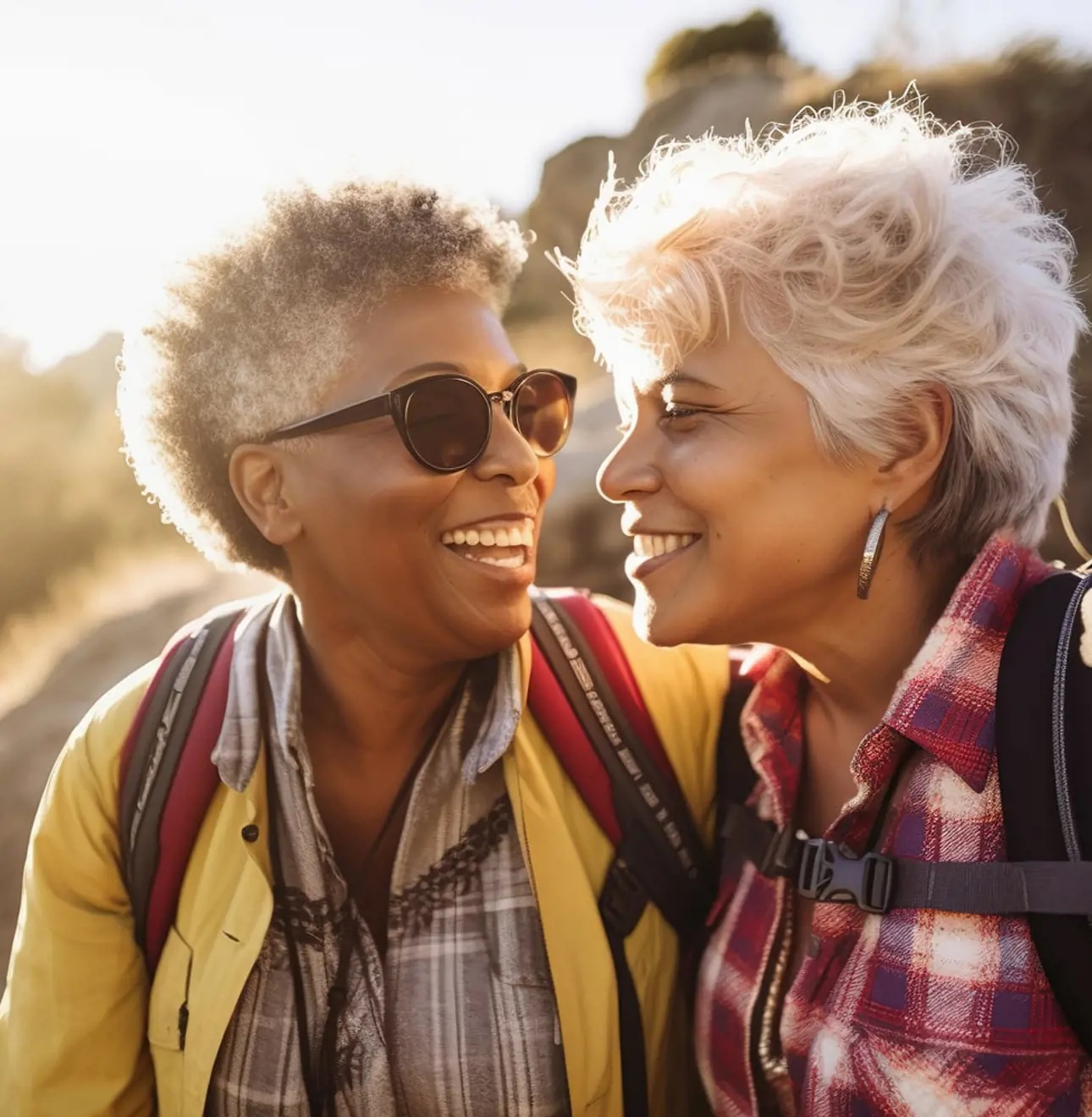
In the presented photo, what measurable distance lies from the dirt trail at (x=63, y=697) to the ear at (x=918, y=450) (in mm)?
5664

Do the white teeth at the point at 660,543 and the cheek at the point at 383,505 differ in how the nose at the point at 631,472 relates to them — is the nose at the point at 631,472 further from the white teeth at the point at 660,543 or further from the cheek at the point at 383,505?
the cheek at the point at 383,505

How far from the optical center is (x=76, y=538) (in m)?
14.2

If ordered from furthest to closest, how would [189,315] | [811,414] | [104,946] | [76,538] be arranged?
[76,538] → [189,315] → [104,946] → [811,414]

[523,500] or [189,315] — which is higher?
[189,315]

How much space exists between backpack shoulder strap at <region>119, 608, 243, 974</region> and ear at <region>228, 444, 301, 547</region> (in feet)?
1.29

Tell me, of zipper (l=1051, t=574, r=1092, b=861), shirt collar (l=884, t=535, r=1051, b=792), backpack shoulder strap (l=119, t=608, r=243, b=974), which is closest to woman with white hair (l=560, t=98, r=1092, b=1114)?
shirt collar (l=884, t=535, r=1051, b=792)

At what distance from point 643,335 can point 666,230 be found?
21cm

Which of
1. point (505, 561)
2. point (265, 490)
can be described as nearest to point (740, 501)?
point (505, 561)

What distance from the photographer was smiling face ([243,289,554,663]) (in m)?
2.15

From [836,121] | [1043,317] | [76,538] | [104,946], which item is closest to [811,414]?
[1043,317]

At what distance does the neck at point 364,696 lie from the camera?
239 cm

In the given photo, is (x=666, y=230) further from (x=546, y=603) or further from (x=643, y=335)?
(x=546, y=603)

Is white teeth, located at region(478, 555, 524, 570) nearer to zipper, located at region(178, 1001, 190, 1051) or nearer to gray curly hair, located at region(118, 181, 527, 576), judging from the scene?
gray curly hair, located at region(118, 181, 527, 576)

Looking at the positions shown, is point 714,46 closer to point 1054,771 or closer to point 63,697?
point 63,697
